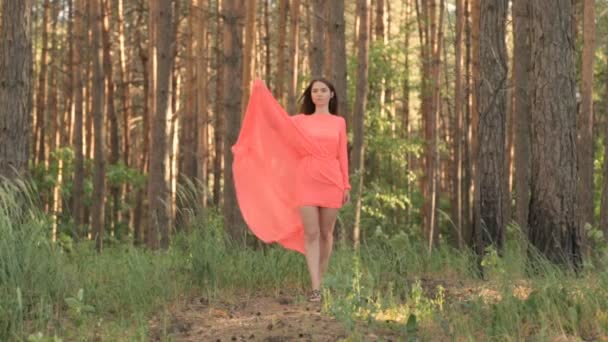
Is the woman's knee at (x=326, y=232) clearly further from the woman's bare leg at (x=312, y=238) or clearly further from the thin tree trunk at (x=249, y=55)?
the thin tree trunk at (x=249, y=55)

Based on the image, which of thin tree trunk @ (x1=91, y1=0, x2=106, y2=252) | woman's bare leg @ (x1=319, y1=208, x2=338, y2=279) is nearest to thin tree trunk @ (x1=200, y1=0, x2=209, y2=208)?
thin tree trunk @ (x1=91, y1=0, x2=106, y2=252)

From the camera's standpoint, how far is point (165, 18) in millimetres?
14125

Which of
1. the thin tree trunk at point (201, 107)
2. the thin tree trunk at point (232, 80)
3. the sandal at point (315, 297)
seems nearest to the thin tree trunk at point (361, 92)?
the thin tree trunk at point (232, 80)

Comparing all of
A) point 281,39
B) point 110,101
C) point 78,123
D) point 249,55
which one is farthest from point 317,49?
point 110,101

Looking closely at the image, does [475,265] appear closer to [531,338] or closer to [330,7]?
[531,338]

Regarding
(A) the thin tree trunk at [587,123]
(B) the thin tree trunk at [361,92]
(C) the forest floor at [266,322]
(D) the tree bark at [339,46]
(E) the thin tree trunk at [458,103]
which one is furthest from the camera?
(E) the thin tree trunk at [458,103]

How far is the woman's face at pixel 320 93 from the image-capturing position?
8188 millimetres

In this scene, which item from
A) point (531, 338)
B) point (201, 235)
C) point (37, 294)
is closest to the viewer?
point (531, 338)

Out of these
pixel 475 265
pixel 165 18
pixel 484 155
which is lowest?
pixel 475 265

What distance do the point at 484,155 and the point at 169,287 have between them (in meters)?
4.28

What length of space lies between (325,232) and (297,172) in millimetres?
589

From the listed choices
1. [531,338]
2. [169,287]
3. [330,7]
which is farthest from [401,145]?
[531,338]

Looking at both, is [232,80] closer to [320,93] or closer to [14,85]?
[14,85]

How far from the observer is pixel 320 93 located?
8188 mm
